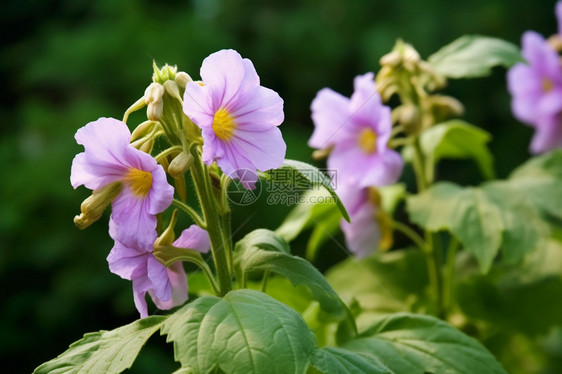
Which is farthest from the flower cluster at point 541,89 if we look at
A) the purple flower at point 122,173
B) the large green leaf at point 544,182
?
the purple flower at point 122,173

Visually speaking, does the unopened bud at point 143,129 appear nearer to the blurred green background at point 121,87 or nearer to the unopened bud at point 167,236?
the unopened bud at point 167,236

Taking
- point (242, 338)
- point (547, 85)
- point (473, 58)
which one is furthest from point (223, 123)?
point (547, 85)

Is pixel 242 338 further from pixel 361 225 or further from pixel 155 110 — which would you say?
pixel 361 225

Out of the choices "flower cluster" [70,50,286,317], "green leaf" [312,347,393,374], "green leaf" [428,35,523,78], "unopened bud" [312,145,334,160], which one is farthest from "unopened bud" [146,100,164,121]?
"green leaf" [428,35,523,78]

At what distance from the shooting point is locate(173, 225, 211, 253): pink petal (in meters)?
0.76

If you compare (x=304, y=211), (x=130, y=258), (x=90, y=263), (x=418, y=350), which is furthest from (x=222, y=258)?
(x=90, y=263)

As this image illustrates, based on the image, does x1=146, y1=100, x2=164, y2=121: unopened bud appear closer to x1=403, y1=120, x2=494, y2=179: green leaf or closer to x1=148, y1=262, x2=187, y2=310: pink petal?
x1=148, y1=262, x2=187, y2=310: pink petal

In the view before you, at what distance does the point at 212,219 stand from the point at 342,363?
A: 7.3 inches

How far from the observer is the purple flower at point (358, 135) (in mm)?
1016

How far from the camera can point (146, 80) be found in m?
2.47

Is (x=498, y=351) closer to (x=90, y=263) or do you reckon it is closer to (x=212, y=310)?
(x=212, y=310)

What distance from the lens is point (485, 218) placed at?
978 millimetres

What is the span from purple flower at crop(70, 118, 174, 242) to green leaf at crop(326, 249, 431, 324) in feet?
1.69

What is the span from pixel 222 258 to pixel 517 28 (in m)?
2.30
